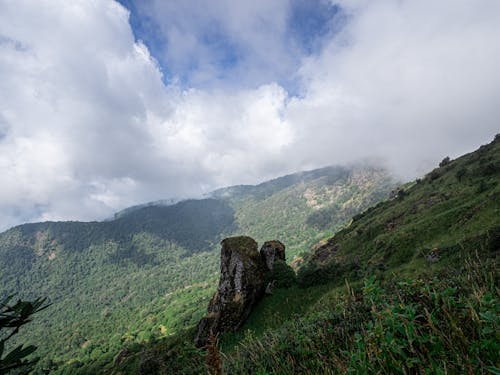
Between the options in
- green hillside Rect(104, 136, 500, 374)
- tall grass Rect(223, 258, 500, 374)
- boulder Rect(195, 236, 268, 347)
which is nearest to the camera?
tall grass Rect(223, 258, 500, 374)

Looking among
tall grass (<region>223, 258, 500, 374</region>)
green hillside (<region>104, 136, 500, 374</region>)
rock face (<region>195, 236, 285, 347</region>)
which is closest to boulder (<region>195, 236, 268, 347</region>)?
rock face (<region>195, 236, 285, 347</region>)

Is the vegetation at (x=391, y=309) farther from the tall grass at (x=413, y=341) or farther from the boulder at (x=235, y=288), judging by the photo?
the boulder at (x=235, y=288)

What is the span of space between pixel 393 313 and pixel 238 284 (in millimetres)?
22038

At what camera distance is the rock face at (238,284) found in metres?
21.2

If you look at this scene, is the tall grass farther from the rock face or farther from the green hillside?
the rock face

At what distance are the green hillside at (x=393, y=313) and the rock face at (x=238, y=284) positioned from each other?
3.27 ft

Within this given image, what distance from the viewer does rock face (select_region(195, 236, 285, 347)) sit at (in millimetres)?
21188

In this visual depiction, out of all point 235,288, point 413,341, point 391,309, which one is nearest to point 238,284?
point 235,288

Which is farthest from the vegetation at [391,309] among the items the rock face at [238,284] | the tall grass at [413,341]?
the rock face at [238,284]

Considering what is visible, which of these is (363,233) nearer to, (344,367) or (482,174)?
(482,174)

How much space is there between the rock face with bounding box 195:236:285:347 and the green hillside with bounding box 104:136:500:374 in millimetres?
997

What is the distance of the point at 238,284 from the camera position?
23188 mm

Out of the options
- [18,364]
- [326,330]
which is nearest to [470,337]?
[326,330]

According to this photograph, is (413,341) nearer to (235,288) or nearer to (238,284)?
(238,284)
